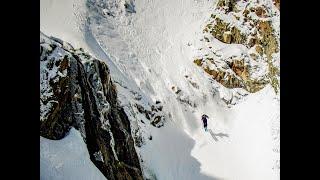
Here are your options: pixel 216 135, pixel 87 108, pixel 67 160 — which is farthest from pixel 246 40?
pixel 67 160

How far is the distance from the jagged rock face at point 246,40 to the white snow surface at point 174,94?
390 mm

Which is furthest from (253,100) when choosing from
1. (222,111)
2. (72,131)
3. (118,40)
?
(72,131)

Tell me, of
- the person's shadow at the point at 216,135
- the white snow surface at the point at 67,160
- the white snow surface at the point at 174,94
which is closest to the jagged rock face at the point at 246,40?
the white snow surface at the point at 174,94

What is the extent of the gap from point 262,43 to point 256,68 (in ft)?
2.74

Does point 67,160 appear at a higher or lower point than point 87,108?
lower

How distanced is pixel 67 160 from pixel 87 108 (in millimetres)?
1295

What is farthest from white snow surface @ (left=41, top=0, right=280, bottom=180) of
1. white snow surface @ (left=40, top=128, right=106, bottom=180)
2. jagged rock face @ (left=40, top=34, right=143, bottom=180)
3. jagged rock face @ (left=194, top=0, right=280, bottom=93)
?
white snow surface @ (left=40, top=128, right=106, bottom=180)

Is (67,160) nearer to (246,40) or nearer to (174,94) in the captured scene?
(174,94)

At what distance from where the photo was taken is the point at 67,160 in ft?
24.1

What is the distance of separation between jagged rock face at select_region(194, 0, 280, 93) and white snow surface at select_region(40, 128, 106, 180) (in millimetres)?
6231

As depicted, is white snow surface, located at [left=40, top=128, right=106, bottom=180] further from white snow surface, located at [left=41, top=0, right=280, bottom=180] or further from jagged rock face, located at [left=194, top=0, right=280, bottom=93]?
jagged rock face, located at [left=194, top=0, right=280, bottom=93]

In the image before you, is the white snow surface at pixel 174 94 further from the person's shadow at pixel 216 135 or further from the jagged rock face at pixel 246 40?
the jagged rock face at pixel 246 40
